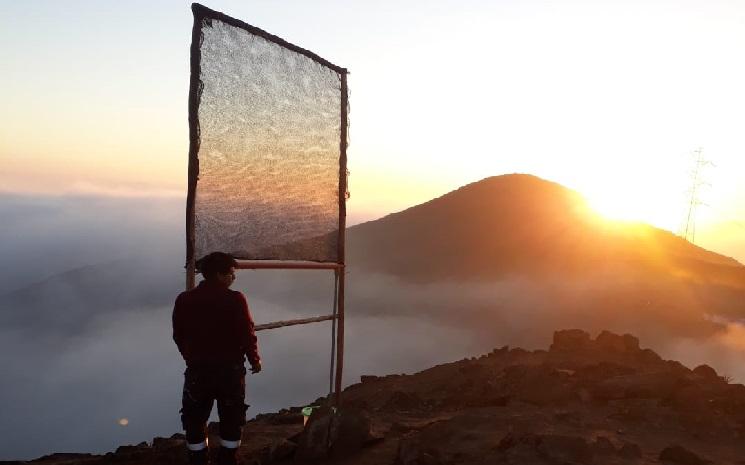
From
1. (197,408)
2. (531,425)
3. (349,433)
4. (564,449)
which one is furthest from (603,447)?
(197,408)

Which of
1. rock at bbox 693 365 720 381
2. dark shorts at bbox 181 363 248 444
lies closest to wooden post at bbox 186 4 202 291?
dark shorts at bbox 181 363 248 444

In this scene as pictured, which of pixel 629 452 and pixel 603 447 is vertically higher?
pixel 603 447

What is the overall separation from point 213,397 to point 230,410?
0.23 meters

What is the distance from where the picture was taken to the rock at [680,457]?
9359 mm

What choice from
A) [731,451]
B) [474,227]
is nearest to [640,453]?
[731,451]

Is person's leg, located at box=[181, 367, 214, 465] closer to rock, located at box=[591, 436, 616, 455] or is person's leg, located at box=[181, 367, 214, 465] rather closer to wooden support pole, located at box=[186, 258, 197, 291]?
wooden support pole, located at box=[186, 258, 197, 291]

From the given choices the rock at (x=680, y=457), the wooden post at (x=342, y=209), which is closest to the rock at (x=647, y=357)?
the rock at (x=680, y=457)

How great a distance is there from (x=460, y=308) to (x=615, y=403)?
164 m

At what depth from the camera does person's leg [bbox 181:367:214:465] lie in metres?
6.22

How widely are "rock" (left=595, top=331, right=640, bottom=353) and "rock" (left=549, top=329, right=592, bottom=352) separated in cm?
58

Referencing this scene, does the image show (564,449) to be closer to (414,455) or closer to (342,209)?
(414,455)

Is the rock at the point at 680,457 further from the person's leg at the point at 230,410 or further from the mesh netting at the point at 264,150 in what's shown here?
the person's leg at the point at 230,410

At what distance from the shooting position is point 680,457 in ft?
30.9

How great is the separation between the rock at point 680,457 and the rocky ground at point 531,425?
0.05ft
